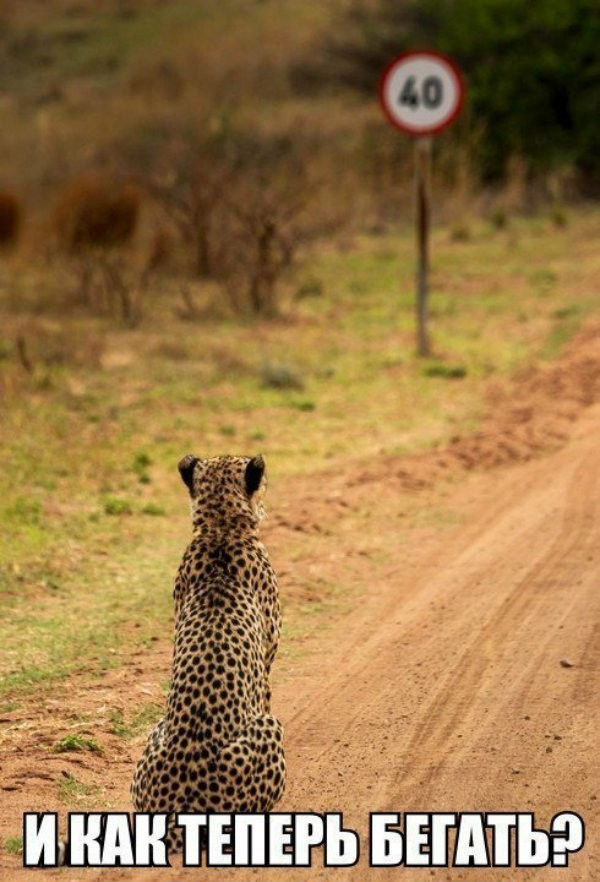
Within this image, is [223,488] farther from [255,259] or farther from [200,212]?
[200,212]

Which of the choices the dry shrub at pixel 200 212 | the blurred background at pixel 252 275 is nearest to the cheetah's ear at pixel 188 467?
the blurred background at pixel 252 275

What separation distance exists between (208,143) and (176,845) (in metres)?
24.0

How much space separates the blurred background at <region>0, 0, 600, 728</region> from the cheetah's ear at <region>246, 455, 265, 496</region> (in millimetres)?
1538

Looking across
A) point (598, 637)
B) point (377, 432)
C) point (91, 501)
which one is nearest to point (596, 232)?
point (377, 432)

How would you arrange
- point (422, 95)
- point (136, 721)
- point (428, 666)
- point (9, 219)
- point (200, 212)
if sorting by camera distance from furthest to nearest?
point (9, 219) < point (200, 212) < point (422, 95) < point (428, 666) < point (136, 721)

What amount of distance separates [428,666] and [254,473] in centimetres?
145

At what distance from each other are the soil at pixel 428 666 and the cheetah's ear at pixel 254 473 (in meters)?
0.97

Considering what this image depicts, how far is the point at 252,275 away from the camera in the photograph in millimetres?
14805

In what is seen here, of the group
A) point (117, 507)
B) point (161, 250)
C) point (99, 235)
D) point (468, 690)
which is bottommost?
point (468, 690)

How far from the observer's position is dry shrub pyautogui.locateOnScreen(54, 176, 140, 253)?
1698 cm

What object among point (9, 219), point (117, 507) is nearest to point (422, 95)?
point (117, 507)

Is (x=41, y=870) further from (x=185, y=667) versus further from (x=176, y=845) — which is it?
(x=185, y=667)

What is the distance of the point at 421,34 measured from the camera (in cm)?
2809

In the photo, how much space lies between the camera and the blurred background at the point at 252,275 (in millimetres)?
8273
